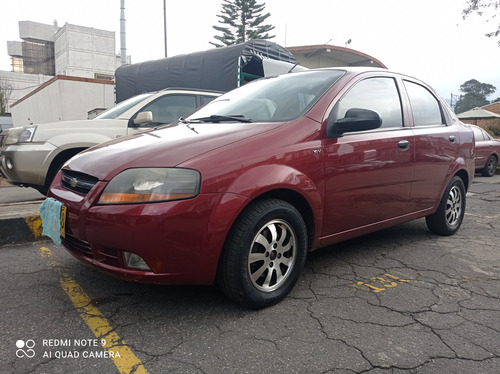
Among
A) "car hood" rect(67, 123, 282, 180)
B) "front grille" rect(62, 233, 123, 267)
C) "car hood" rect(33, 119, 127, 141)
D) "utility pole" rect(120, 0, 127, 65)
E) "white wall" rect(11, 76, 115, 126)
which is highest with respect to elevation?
"utility pole" rect(120, 0, 127, 65)

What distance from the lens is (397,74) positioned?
11.4ft

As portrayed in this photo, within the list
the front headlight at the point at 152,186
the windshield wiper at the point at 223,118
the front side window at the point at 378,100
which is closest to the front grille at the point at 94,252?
the front headlight at the point at 152,186

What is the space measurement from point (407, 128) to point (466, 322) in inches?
66.0

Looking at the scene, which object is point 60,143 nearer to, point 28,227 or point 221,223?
point 28,227

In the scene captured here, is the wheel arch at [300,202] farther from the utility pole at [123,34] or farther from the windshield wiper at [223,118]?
the utility pole at [123,34]

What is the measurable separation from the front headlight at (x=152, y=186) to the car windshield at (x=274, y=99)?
0.85 meters

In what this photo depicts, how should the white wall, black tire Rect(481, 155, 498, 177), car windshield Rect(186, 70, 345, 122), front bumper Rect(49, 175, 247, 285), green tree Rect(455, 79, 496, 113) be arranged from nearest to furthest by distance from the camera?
front bumper Rect(49, 175, 247, 285) → car windshield Rect(186, 70, 345, 122) → black tire Rect(481, 155, 498, 177) → the white wall → green tree Rect(455, 79, 496, 113)

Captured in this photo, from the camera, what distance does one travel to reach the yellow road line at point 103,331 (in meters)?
1.77

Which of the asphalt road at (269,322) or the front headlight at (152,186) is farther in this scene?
the front headlight at (152,186)

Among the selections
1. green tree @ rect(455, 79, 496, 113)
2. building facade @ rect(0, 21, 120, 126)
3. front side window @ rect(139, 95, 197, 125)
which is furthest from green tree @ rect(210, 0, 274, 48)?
green tree @ rect(455, 79, 496, 113)

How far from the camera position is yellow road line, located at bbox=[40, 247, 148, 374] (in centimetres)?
177

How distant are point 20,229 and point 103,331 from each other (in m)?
2.14

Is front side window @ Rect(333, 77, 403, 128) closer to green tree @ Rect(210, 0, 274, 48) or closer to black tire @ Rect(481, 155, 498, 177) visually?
black tire @ Rect(481, 155, 498, 177)
